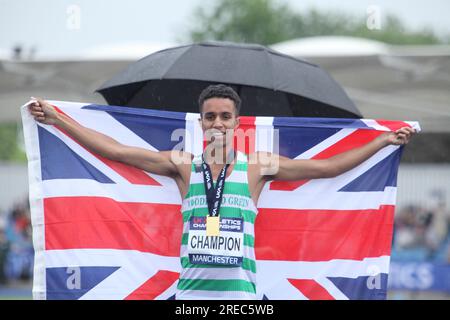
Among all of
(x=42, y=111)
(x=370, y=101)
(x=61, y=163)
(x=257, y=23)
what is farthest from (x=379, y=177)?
(x=257, y=23)

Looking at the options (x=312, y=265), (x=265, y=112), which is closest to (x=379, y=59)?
(x=265, y=112)

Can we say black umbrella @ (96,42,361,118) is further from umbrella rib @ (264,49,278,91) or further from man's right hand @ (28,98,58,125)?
man's right hand @ (28,98,58,125)

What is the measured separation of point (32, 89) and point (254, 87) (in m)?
8.01

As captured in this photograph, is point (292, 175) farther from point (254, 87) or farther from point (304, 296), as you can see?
point (254, 87)

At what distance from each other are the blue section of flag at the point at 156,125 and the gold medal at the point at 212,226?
1.11 metres

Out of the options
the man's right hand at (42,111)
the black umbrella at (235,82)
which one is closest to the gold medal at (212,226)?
the man's right hand at (42,111)

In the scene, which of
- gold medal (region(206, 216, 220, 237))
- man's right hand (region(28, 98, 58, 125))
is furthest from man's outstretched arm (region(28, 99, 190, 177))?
gold medal (region(206, 216, 220, 237))

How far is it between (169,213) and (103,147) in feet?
2.13

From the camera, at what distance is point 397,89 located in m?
14.8

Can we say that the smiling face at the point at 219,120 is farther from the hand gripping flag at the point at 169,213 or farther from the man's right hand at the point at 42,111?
the man's right hand at the point at 42,111

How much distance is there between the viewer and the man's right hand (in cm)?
601

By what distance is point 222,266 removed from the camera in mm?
5457

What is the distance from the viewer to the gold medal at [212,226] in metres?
5.44

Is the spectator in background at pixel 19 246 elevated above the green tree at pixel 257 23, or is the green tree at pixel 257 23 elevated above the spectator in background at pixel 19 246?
the green tree at pixel 257 23
